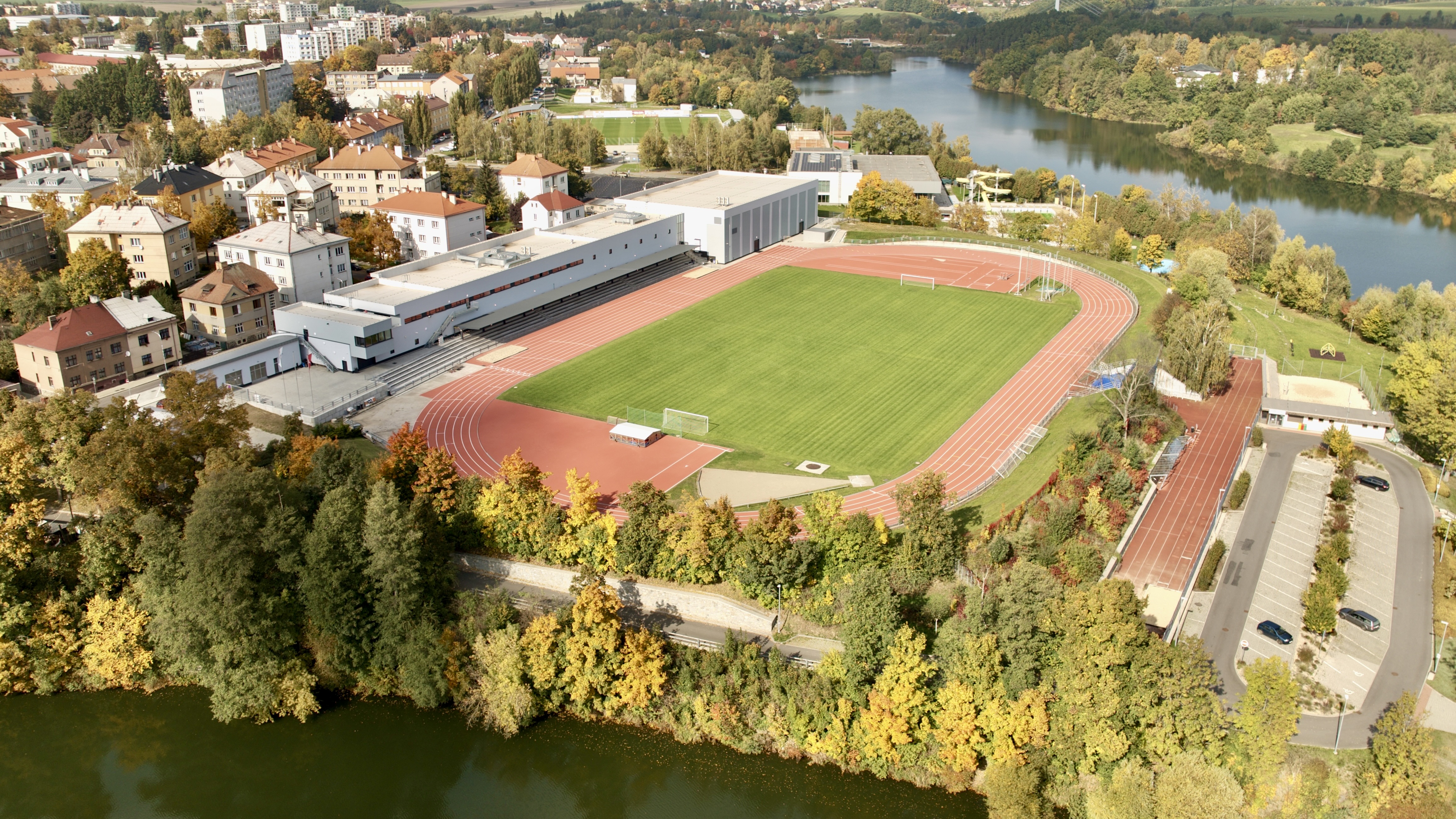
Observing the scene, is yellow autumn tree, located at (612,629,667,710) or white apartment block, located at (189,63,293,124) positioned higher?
white apartment block, located at (189,63,293,124)

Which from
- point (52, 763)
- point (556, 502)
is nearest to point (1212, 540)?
point (556, 502)

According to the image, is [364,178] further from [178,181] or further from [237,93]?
[237,93]

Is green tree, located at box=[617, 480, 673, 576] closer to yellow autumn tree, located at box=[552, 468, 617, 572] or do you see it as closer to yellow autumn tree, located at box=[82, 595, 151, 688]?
yellow autumn tree, located at box=[552, 468, 617, 572]

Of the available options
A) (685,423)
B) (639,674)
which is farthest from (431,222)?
(639,674)

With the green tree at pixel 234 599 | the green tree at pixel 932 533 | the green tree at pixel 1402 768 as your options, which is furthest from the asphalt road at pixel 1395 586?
the green tree at pixel 234 599

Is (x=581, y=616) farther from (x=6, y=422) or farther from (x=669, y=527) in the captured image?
(x=6, y=422)

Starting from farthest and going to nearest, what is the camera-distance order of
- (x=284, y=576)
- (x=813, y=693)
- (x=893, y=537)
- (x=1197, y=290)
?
(x=1197, y=290), (x=893, y=537), (x=284, y=576), (x=813, y=693)

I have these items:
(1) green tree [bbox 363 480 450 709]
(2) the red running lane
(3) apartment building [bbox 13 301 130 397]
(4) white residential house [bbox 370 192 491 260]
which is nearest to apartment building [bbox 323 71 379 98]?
(4) white residential house [bbox 370 192 491 260]

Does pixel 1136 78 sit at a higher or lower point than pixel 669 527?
higher
